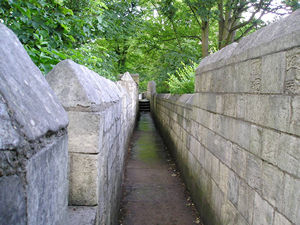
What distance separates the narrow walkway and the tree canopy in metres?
2.26

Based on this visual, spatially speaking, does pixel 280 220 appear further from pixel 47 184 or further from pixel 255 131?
pixel 47 184

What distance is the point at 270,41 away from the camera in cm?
186

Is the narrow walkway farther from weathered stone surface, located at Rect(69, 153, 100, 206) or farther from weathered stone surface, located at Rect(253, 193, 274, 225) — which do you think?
weathered stone surface, located at Rect(69, 153, 100, 206)

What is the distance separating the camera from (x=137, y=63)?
Answer: 54.0 feet

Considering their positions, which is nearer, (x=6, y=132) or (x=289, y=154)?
(x=6, y=132)

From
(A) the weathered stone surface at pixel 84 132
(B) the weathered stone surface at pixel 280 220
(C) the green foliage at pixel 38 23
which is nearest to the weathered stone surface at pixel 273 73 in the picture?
(B) the weathered stone surface at pixel 280 220

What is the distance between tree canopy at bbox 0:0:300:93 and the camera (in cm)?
288

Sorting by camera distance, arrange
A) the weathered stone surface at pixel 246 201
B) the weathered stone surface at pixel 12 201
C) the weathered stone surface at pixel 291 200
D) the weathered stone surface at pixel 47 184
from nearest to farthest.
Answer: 1. the weathered stone surface at pixel 12 201
2. the weathered stone surface at pixel 47 184
3. the weathered stone surface at pixel 291 200
4. the weathered stone surface at pixel 246 201

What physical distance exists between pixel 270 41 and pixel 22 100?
180cm

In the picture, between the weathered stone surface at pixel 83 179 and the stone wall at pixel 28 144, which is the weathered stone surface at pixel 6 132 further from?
Result: the weathered stone surface at pixel 83 179

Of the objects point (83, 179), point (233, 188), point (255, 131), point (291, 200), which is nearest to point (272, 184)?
point (291, 200)

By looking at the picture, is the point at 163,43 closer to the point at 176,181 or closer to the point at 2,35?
the point at 176,181

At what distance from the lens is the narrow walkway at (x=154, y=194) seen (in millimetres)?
3792

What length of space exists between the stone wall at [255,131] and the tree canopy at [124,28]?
68.0 inches
